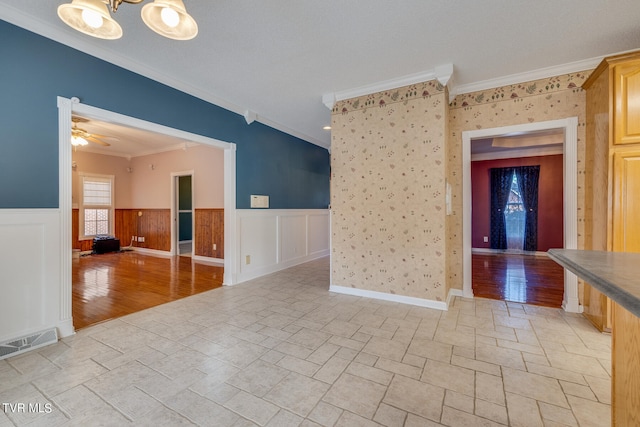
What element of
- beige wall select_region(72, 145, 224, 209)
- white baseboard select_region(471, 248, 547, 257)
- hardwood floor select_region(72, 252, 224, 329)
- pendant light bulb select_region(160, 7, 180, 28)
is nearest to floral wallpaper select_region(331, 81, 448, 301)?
hardwood floor select_region(72, 252, 224, 329)

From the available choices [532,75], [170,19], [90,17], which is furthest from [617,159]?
[90,17]

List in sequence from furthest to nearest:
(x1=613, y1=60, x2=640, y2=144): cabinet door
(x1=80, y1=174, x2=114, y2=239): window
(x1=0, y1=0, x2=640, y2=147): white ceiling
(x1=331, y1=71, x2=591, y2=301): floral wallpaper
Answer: (x1=80, y1=174, x2=114, y2=239): window → (x1=331, y1=71, x2=591, y2=301): floral wallpaper → (x1=613, y1=60, x2=640, y2=144): cabinet door → (x1=0, y1=0, x2=640, y2=147): white ceiling

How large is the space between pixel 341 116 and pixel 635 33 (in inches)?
112

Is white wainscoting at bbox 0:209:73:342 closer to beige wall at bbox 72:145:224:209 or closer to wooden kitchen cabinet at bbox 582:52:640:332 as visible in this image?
beige wall at bbox 72:145:224:209

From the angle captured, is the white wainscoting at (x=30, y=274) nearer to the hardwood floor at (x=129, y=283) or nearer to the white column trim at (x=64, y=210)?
the white column trim at (x=64, y=210)

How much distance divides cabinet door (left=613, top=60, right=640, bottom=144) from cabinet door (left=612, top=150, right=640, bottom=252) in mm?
146

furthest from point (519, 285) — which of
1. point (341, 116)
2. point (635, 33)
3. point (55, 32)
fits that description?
point (55, 32)

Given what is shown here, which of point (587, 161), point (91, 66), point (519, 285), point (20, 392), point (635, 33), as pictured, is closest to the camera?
point (20, 392)

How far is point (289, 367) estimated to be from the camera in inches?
75.4

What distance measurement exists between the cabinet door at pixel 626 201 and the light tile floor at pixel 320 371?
0.86 m

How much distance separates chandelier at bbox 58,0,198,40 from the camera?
4.83 feet

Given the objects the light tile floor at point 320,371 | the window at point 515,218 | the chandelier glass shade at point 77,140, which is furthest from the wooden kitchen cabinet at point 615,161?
the chandelier glass shade at point 77,140

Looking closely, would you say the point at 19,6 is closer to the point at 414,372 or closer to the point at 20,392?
the point at 20,392

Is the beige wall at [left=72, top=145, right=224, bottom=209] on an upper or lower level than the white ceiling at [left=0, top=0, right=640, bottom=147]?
lower
